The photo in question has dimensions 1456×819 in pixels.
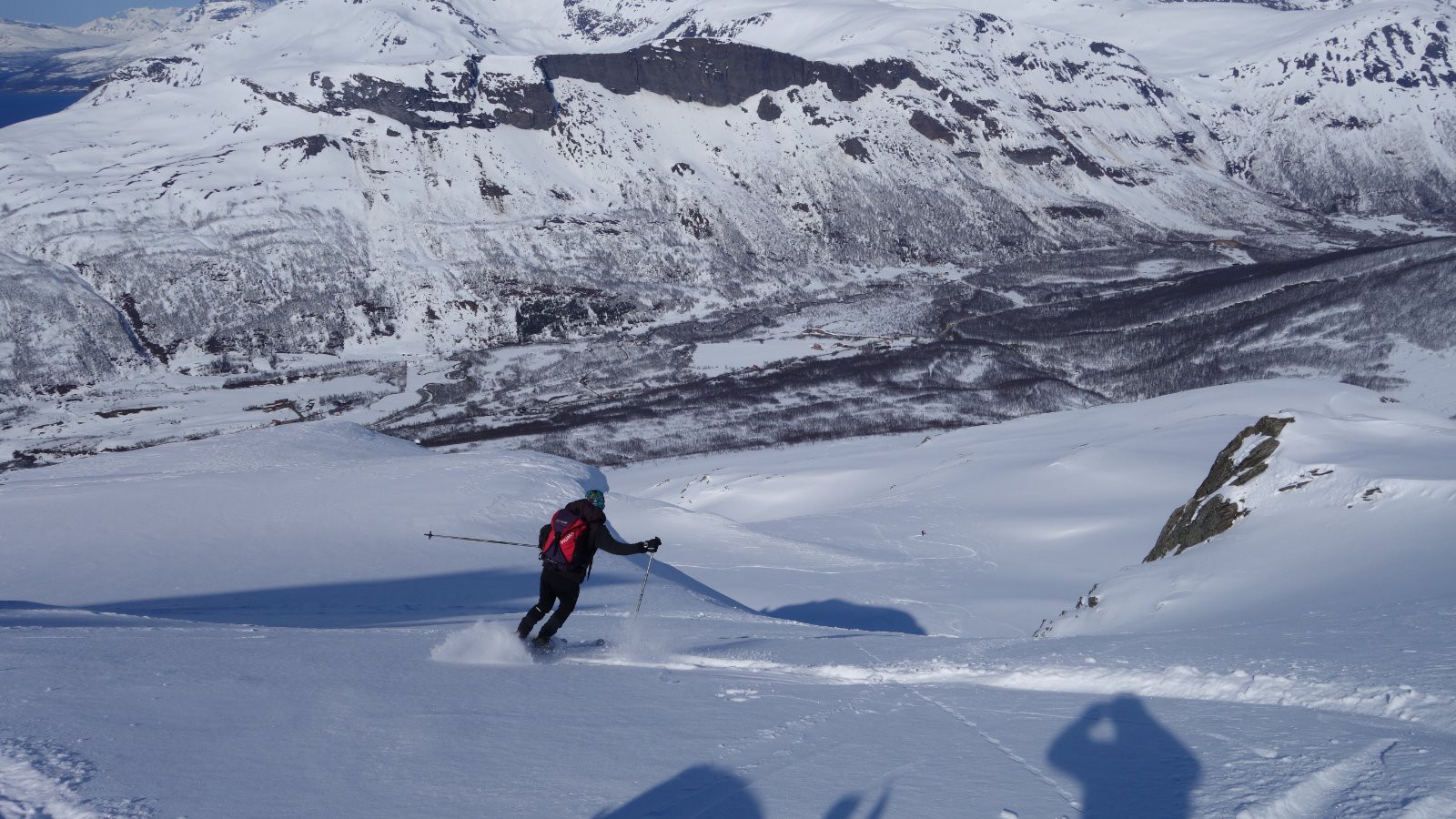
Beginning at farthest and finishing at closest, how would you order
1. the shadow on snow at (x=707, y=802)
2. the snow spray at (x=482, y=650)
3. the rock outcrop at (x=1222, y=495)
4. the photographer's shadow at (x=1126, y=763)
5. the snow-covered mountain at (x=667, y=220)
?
1. the snow-covered mountain at (x=667, y=220)
2. the rock outcrop at (x=1222, y=495)
3. the snow spray at (x=482, y=650)
4. the shadow on snow at (x=707, y=802)
5. the photographer's shadow at (x=1126, y=763)

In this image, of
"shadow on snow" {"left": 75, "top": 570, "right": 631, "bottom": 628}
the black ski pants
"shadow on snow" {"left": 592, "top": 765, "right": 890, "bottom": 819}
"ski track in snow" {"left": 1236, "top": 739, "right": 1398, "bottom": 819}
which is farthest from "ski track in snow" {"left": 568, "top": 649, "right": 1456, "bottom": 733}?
"shadow on snow" {"left": 75, "top": 570, "right": 631, "bottom": 628}

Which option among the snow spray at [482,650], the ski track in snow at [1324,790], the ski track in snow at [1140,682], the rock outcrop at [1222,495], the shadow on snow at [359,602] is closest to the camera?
the ski track in snow at [1324,790]

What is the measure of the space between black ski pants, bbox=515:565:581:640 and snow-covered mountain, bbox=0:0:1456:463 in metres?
65.3

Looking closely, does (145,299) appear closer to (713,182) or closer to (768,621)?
(713,182)

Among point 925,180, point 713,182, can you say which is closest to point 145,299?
point 713,182

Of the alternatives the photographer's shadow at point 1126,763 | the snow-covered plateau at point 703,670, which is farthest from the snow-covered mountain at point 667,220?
the photographer's shadow at point 1126,763

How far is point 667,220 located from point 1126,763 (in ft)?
480

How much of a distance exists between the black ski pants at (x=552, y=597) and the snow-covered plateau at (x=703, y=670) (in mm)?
287

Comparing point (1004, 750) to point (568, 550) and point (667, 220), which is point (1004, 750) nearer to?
point (568, 550)

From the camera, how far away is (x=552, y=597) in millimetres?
10562

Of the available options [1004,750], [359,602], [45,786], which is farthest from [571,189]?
[45,786]

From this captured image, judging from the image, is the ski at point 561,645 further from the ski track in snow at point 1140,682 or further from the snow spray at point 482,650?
the ski track in snow at point 1140,682

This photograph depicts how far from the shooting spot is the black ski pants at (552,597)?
10.3m

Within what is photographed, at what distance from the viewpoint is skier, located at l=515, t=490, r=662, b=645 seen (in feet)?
33.8
